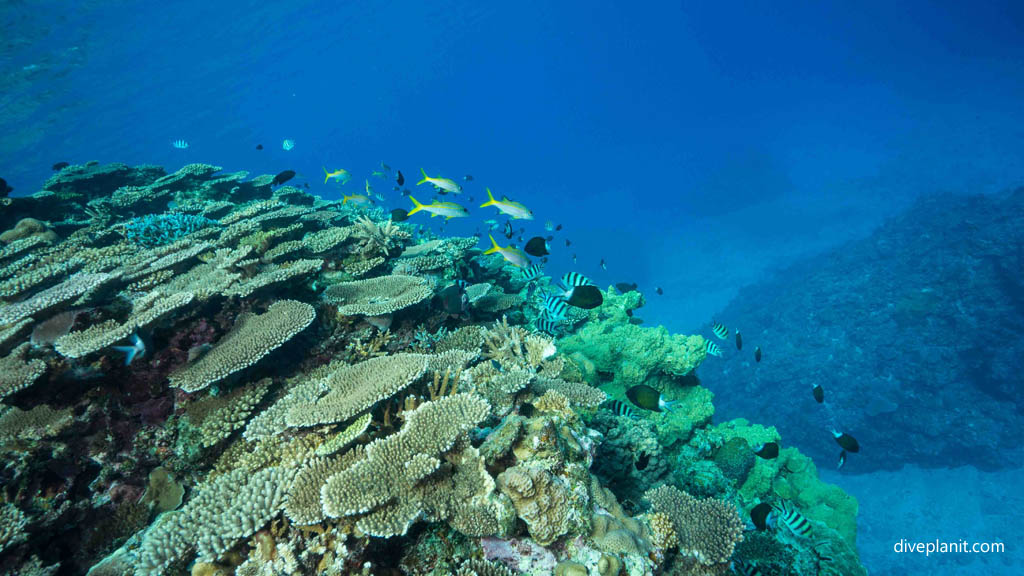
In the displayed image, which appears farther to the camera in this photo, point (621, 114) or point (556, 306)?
point (621, 114)

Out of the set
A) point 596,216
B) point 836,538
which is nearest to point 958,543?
point 836,538

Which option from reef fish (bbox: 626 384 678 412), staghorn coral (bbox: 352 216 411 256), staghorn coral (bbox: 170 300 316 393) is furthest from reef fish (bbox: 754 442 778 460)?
staghorn coral (bbox: 352 216 411 256)

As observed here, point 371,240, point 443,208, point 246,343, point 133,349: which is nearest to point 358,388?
point 246,343

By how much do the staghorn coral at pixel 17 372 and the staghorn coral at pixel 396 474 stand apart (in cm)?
331

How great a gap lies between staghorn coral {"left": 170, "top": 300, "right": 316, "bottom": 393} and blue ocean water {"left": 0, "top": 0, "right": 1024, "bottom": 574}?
1279 centimetres

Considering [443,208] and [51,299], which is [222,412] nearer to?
[51,299]

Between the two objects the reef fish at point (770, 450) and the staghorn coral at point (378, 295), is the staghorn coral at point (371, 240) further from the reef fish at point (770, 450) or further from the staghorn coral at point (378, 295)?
the reef fish at point (770, 450)

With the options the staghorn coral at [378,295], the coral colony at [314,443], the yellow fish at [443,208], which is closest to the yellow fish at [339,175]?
the coral colony at [314,443]

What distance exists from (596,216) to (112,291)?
10584cm

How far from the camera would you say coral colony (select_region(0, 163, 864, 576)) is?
2711 mm

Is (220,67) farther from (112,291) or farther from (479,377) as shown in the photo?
(479,377)

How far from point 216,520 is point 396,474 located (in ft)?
4.24

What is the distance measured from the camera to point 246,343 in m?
4.07

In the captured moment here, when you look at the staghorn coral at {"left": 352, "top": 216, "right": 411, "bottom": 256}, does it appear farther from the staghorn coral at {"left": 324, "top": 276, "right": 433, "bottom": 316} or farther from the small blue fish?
the small blue fish
